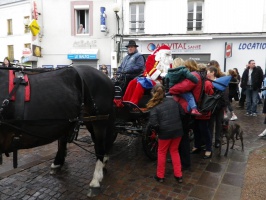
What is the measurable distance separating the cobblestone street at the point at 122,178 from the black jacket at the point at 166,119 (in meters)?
0.83

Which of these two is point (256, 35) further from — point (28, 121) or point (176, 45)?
point (28, 121)

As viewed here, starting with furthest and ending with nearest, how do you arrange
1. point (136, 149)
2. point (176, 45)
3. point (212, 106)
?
point (176, 45)
point (136, 149)
point (212, 106)

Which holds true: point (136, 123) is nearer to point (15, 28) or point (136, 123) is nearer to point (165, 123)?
point (165, 123)

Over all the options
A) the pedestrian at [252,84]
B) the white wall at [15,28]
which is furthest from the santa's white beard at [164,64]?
the white wall at [15,28]

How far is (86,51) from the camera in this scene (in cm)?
1738

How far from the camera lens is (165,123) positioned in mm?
3943

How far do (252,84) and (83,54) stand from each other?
1136 centimetres

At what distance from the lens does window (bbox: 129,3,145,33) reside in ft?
54.4

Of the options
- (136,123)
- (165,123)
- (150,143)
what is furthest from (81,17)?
(165,123)

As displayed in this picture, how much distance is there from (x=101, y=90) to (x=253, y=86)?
7763 mm

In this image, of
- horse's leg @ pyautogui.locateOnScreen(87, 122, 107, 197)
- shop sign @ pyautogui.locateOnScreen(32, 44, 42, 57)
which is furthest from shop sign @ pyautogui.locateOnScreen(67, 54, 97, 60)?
horse's leg @ pyautogui.locateOnScreen(87, 122, 107, 197)

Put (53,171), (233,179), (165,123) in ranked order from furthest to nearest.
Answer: (53,171) < (233,179) < (165,123)

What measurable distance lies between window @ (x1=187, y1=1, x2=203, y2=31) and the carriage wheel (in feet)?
42.2

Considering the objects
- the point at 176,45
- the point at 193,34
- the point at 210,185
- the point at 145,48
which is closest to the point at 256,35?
the point at 193,34
